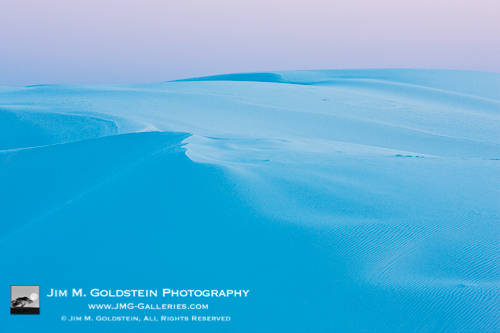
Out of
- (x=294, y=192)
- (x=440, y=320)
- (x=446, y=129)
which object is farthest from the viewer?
(x=446, y=129)

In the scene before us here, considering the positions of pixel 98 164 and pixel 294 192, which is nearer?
pixel 294 192

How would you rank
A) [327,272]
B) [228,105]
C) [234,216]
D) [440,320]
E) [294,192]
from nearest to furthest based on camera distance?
[440,320] → [327,272] → [234,216] → [294,192] → [228,105]

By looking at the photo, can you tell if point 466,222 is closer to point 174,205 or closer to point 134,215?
point 174,205

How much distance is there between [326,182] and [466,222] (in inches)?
29.7

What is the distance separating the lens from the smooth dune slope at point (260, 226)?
196cm

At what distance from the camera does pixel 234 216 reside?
2537 millimetres

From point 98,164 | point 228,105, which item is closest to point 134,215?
point 98,164

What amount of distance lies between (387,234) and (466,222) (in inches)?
18.4

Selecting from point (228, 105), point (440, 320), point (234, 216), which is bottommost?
point (440, 320)

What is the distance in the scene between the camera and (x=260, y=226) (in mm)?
2457

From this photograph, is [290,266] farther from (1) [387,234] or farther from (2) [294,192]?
(2) [294,192]

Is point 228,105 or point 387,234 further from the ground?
point 228,105

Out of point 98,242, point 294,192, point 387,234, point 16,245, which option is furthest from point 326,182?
point 16,245

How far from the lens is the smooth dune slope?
6.42 ft
